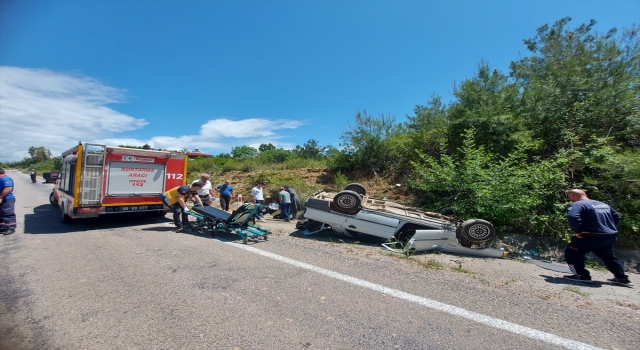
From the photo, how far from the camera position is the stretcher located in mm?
7027

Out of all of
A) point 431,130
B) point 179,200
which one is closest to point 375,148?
point 431,130

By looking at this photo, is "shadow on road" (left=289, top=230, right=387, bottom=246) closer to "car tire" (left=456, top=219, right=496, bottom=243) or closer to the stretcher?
the stretcher

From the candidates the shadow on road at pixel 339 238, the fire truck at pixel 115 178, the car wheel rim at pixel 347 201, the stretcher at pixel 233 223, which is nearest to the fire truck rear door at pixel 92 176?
the fire truck at pixel 115 178

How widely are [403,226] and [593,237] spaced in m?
3.19

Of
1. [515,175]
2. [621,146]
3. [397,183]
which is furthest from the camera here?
[397,183]

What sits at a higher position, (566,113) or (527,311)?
(566,113)

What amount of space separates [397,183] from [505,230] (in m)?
5.48

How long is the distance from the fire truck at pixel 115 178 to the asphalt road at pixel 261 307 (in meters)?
2.23

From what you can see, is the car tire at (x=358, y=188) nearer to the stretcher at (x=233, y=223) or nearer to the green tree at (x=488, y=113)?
the stretcher at (x=233, y=223)

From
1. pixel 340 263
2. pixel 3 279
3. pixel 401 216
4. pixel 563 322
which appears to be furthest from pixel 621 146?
pixel 3 279

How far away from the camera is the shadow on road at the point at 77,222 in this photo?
7859 millimetres

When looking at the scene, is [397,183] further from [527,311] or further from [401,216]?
[527,311]

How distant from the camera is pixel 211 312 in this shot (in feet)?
10.9

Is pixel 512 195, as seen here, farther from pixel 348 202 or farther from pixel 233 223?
pixel 233 223
